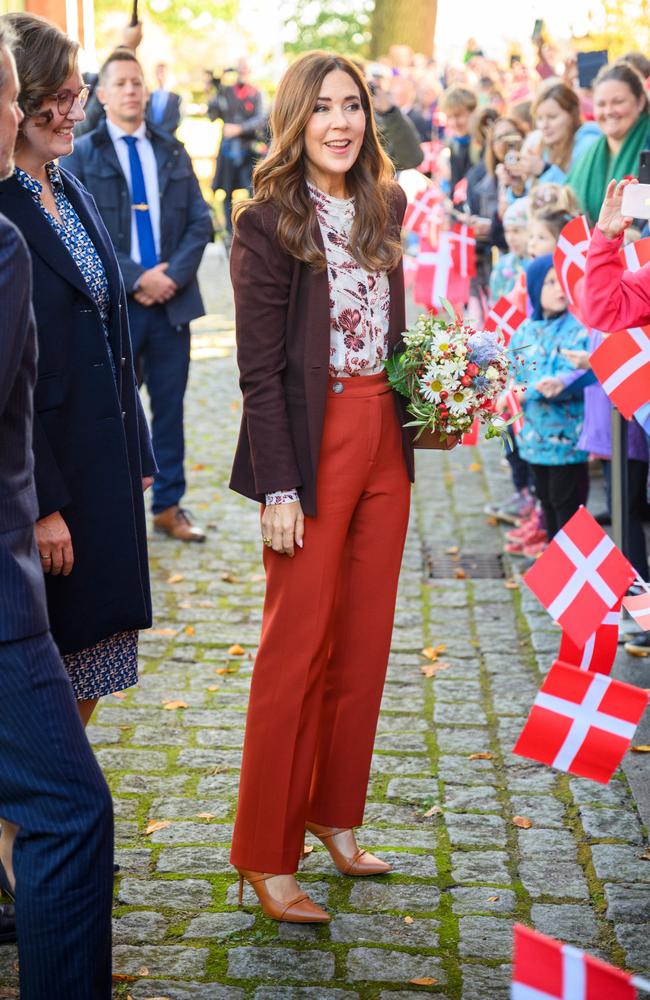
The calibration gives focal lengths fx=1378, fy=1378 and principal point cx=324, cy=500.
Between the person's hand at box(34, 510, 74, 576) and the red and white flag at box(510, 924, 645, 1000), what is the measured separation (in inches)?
69.0

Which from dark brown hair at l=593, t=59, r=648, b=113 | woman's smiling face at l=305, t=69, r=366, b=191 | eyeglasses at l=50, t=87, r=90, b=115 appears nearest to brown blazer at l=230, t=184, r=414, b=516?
woman's smiling face at l=305, t=69, r=366, b=191

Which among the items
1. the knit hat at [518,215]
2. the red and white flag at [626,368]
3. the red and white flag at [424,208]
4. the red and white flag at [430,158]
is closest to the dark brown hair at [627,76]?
the knit hat at [518,215]

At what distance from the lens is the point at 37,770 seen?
2.77 meters

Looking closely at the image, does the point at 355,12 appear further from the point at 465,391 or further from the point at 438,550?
the point at 465,391

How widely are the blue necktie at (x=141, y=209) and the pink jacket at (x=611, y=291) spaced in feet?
13.3

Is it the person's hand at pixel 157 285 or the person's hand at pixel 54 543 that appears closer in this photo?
the person's hand at pixel 54 543

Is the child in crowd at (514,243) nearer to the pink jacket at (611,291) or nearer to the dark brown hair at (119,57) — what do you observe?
the dark brown hair at (119,57)

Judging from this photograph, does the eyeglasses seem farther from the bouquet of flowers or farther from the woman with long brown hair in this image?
the bouquet of flowers

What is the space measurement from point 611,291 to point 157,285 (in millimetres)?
3986

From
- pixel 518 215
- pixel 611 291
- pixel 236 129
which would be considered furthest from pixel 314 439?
pixel 236 129

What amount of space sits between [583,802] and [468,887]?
757mm

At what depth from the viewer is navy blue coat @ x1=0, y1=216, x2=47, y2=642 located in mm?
2611

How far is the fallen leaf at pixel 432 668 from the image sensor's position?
19.6 feet

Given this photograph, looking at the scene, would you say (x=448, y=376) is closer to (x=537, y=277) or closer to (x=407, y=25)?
(x=537, y=277)
